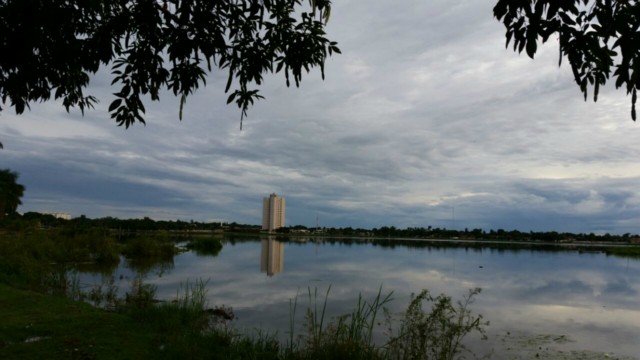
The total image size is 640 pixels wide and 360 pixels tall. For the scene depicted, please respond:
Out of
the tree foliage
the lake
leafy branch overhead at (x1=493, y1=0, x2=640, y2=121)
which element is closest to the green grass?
the lake

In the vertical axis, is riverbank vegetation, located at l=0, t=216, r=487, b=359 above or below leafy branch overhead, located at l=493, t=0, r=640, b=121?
below

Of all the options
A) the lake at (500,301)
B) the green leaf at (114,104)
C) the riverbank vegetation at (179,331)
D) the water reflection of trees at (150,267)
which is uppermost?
the green leaf at (114,104)

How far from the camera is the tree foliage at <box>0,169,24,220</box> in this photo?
55609 mm

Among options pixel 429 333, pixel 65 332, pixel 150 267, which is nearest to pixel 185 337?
pixel 65 332

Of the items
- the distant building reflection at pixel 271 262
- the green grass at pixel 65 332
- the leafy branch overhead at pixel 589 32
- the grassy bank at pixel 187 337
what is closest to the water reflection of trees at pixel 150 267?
the distant building reflection at pixel 271 262

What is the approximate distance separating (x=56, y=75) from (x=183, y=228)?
531ft

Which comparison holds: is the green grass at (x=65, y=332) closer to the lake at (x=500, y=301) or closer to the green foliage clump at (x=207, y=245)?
the lake at (x=500, y=301)

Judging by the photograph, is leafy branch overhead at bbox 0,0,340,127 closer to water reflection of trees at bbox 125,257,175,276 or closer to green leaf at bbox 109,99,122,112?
green leaf at bbox 109,99,122,112

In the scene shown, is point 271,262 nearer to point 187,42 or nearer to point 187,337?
point 187,337

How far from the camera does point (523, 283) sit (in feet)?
117

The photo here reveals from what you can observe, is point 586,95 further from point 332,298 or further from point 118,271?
point 118,271

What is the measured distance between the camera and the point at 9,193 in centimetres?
5844

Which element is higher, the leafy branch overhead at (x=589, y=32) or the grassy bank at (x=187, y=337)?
the leafy branch overhead at (x=589, y=32)

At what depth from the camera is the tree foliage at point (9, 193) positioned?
2189 inches
